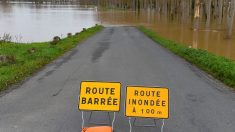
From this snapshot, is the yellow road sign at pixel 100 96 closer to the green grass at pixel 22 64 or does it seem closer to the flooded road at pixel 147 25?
the green grass at pixel 22 64

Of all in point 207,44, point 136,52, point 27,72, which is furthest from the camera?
point 207,44

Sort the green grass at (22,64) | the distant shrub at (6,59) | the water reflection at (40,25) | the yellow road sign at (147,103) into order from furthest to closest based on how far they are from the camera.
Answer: the water reflection at (40,25) < the distant shrub at (6,59) < the green grass at (22,64) < the yellow road sign at (147,103)

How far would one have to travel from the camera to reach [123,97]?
1057cm

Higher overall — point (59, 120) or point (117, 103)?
point (117, 103)

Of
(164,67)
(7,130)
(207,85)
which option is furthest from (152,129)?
(164,67)

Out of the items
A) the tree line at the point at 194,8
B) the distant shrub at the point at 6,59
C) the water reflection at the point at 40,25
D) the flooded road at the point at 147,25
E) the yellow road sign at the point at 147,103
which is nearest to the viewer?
the yellow road sign at the point at 147,103

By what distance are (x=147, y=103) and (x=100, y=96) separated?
1008 mm

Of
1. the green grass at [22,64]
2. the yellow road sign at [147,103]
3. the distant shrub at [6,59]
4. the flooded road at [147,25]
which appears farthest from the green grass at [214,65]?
the distant shrub at [6,59]

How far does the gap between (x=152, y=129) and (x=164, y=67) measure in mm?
8438

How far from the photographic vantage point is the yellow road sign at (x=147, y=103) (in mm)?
7664

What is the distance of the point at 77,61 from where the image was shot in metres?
17.9

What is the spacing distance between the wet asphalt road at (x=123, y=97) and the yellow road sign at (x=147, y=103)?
38 cm

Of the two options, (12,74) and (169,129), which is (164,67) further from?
(169,129)

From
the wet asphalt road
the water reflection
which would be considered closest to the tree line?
the water reflection
